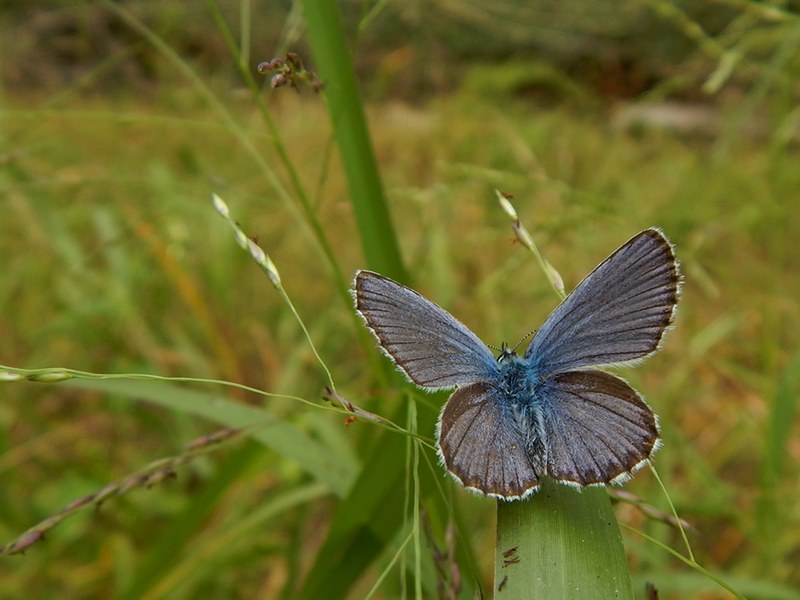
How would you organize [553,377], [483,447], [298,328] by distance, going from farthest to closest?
[298,328] → [553,377] → [483,447]

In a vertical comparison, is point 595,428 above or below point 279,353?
above

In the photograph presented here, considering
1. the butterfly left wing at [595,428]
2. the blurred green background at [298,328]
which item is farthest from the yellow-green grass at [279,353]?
the butterfly left wing at [595,428]

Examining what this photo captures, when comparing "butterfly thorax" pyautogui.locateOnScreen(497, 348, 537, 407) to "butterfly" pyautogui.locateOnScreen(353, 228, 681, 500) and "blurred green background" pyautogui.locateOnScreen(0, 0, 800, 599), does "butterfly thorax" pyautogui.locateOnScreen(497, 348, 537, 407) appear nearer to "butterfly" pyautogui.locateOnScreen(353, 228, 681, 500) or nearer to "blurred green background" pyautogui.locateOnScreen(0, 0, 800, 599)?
"butterfly" pyautogui.locateOnScreen(353, 228, 681, 500)

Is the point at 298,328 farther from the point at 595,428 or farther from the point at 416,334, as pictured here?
the point at 595,428

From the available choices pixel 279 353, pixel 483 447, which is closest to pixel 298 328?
pixel 279 353

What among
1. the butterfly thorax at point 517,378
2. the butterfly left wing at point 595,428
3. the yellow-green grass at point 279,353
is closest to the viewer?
the butterfly left wing at point 595,428

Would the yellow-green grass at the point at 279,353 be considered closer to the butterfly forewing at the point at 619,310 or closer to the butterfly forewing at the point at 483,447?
the butterfly forewing at the point at 483,447

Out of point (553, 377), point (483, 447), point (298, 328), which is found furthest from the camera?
point (298, 328)

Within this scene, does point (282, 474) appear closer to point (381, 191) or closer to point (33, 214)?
point (381, 191)
